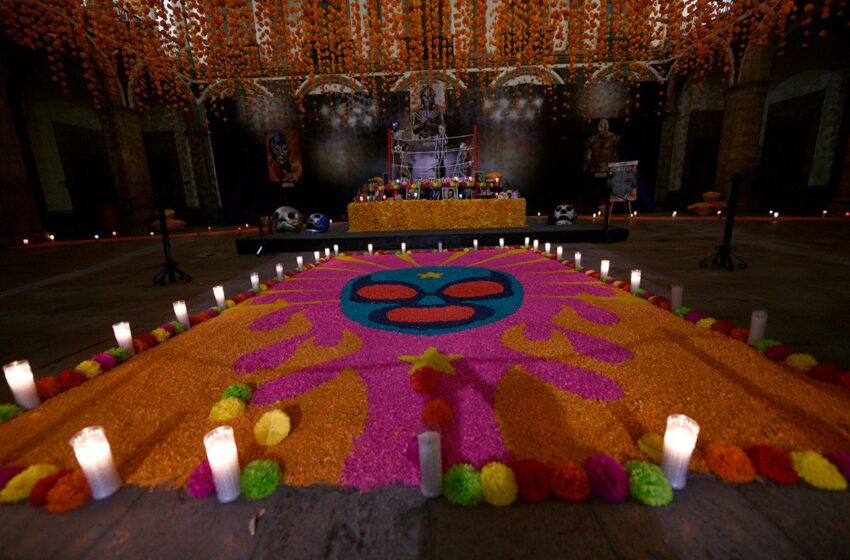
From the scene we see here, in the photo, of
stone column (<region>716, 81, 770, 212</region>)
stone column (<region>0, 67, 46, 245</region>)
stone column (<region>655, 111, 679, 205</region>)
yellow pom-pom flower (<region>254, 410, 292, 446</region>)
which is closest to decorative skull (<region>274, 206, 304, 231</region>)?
stone column (<region>0, 67, 46, 245</region>)

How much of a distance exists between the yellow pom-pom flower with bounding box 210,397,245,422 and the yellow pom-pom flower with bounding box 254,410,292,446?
0.20 metres

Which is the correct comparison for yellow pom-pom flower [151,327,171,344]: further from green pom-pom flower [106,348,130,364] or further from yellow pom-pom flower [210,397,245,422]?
yellow pom-pom flower [210,397,245,422]

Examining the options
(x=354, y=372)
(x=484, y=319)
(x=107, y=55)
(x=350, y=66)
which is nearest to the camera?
(x=354, y=372)

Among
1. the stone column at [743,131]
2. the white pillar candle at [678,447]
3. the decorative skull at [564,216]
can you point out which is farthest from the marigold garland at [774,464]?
the stone column at [743,131]

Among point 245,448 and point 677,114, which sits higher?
point 677,114

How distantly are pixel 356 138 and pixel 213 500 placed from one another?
43.7 ft

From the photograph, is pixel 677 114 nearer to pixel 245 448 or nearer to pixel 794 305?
pixel 794 305

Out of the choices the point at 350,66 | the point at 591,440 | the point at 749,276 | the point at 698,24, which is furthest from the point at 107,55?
the point at 698,24

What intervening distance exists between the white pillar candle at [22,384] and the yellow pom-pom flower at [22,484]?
2.54 ft

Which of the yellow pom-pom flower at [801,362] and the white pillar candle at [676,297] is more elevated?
the white pillar candle at [676,297]

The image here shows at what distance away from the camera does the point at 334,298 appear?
396cm

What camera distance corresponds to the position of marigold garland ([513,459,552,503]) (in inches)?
51.8

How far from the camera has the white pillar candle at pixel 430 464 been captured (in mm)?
1271

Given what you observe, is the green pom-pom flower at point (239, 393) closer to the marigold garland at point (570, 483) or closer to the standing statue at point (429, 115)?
the marigold garland at point (570, 483)
